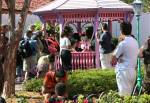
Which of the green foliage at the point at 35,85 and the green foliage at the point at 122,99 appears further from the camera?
the green foliage at the point at 35,85

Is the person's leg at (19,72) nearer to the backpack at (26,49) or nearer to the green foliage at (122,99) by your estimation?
the backpack at (26,49)

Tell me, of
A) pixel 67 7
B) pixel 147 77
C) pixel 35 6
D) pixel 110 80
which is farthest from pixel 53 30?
pixel 147 77

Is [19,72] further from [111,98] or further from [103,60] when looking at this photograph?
[111,98]

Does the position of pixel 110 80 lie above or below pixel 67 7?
below

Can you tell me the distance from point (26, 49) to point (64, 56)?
119 centimetres

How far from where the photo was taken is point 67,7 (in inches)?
844

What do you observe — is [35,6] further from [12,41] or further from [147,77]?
[147,77]

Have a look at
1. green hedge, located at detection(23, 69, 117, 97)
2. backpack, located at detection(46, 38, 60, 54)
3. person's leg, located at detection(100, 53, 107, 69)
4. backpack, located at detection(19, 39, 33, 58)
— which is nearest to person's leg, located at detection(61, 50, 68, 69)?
backpack, located at detection(46, 38, 60, 54)

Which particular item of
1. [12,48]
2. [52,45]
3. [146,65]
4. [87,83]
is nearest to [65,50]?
[52,45]

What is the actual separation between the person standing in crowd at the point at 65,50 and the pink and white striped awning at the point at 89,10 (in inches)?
127

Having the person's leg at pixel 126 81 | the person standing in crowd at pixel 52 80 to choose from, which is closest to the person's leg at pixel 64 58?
the person standing in crowd at pixel 52 80

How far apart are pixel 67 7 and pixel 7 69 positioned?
7.57m

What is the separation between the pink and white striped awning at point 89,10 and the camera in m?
21.2

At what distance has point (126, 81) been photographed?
10.8m
